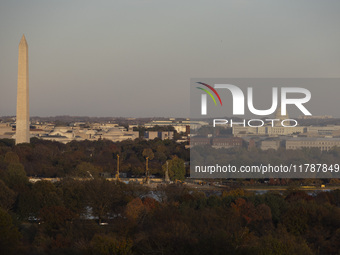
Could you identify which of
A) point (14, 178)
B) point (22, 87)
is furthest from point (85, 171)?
point (14, 178)

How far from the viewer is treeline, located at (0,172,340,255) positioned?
16500 millimetres

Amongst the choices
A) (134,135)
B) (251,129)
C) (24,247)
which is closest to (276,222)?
(24,247)

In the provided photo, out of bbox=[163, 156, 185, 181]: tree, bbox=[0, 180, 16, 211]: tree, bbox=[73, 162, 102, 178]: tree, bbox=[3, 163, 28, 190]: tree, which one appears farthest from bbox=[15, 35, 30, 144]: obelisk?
bbox=[0, 180, 16, 211]: tree

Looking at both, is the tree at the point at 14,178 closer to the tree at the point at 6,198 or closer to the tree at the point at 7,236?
the tree at the point at 6,198

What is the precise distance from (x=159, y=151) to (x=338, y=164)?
687 inches

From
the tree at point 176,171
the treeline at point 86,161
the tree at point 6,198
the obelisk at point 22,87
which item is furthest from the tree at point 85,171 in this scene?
the tree at point 6,198

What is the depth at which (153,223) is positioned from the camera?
772 inches

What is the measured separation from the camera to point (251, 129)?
2314 inches

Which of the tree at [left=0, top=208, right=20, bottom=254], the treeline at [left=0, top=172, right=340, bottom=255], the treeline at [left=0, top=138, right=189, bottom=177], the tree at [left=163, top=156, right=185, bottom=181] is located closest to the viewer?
the tree at [left=0, top=208, right=20, bottom=254]

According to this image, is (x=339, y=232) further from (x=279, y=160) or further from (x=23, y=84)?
(x=23, y=84)

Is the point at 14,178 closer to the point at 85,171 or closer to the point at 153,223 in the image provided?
the point at 85,171

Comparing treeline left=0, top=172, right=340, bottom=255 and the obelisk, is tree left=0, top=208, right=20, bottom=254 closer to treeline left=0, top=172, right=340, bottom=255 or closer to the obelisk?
treeline left=0, top=172, right=340, bottom=255

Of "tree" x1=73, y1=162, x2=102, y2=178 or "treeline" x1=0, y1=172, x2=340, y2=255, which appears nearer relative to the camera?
"treeline" x1=0, y1=172, x2=340, y2=255

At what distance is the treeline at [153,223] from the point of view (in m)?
16.5
